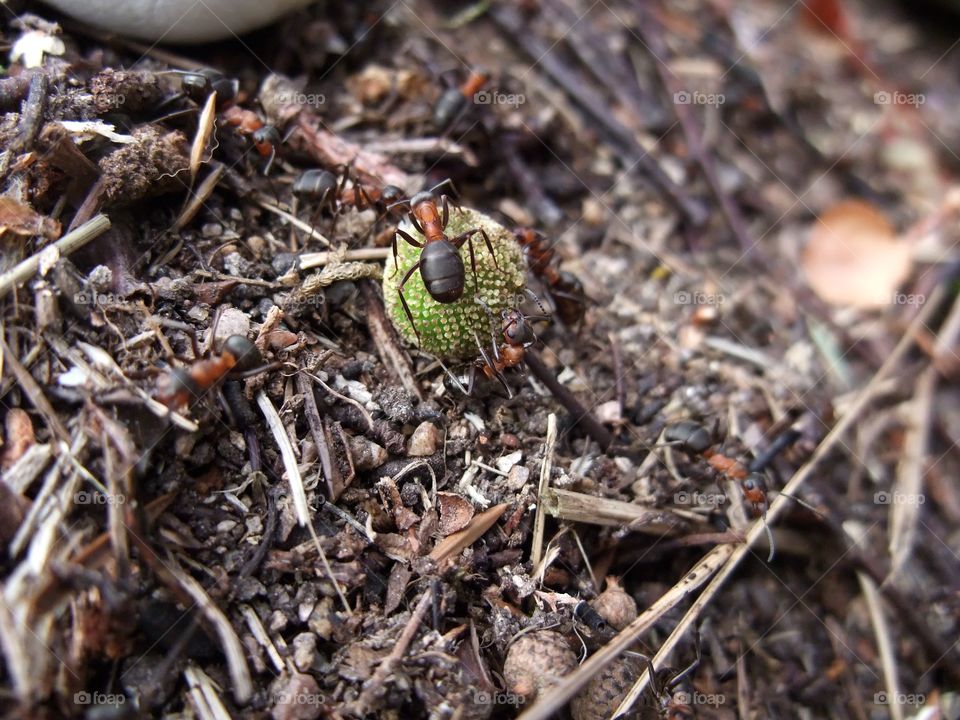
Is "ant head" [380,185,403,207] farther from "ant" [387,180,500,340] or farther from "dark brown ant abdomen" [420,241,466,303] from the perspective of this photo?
"dark brown ant abdomen" [420,241,466,303]

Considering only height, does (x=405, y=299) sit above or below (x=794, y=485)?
above

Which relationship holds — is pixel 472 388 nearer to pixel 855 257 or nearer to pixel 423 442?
pixel 423 442

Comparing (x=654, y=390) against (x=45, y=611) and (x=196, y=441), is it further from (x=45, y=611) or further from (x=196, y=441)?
(x=45, y=611)

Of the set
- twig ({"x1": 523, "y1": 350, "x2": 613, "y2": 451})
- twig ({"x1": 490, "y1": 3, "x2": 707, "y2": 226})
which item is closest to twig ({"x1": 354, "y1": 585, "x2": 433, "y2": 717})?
twig ({"x1": 523, "y1": 350, "x2": 613, "y2": 451})
